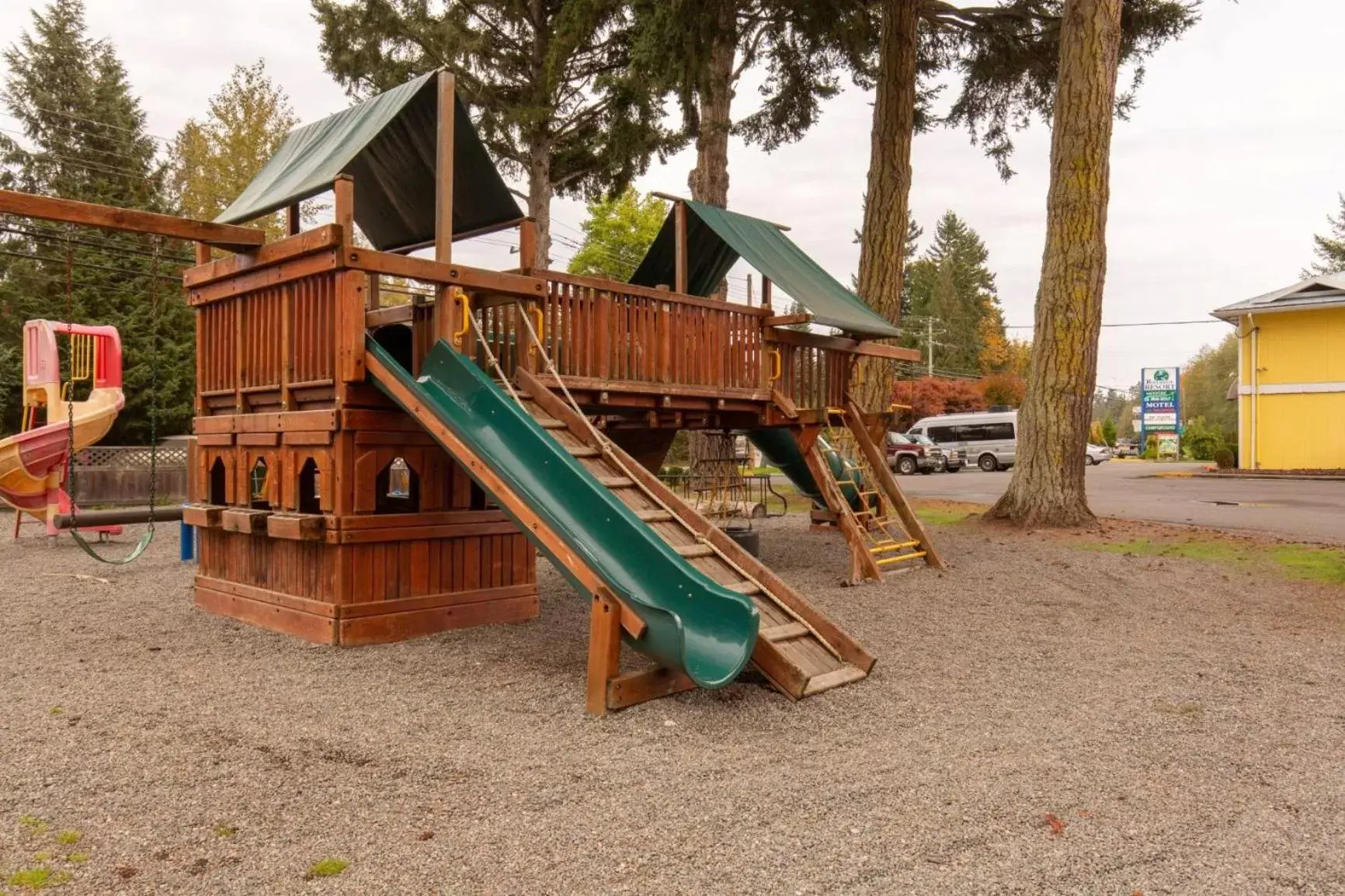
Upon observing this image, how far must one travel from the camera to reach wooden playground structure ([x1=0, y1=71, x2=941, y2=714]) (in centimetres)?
532

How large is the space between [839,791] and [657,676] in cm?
154

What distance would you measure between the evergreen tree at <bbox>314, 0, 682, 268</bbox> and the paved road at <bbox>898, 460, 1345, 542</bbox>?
990 cm

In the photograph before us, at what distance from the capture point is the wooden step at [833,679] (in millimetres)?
5039

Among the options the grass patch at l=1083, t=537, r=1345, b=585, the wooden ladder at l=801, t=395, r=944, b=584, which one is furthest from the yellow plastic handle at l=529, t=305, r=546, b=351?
the grass patch at l=1083, t=537, r=1345, b=585

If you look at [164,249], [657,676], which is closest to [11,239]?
[164,249]

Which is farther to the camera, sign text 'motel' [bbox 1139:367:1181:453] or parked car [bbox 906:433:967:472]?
sign text 'motel' [bbox 1139:367:1181:453]

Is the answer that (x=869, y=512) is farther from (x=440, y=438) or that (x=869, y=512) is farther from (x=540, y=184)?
(x=540, y=184)

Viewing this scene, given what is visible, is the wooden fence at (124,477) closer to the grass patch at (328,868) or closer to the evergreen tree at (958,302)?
the grass patch at (328,868)

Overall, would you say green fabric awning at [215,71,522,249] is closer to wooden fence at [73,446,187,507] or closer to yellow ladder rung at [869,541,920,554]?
yellow ladder rung at [869,541,920,554]

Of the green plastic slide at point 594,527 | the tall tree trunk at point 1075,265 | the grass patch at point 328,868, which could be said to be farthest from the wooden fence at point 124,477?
the grass patch at point 328,868

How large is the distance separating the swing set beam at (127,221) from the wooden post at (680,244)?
4.09m

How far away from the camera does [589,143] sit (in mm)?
19828

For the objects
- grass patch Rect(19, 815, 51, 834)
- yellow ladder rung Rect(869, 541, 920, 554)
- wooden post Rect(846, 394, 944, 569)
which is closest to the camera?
grass patch Rect(19, 815, 51, 834)

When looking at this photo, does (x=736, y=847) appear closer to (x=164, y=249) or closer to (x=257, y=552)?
(x=257, y=552)
